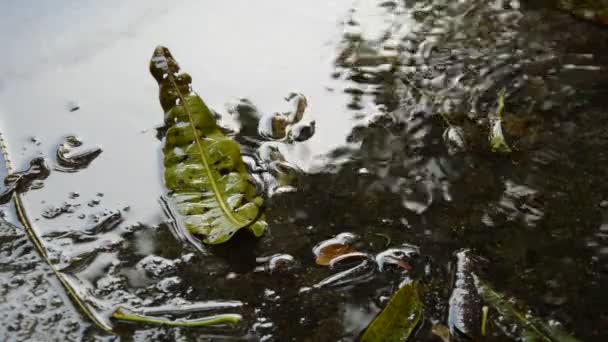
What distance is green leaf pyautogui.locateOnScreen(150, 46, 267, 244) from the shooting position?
1150 millimetres

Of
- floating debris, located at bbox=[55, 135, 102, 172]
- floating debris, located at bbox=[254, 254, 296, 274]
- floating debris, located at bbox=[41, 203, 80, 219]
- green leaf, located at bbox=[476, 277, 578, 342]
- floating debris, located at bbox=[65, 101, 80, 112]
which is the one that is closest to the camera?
green leaf, located at bbox=[476, 277, 578, 342]

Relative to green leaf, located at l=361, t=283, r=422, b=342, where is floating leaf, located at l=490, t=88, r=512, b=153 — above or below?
above

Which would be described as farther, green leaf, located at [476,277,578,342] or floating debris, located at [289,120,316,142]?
floating debris, located at [289,120,316,142]

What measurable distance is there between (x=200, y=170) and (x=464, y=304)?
1.93ft

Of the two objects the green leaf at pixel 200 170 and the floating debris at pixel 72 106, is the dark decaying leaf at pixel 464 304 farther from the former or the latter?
the floating debris at pixel 72 106

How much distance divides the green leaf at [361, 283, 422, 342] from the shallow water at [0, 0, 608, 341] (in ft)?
0.08

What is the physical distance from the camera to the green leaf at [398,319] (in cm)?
96

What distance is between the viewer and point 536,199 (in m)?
1.17

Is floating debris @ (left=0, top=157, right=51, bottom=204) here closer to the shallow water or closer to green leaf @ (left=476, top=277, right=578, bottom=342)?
the shallow water


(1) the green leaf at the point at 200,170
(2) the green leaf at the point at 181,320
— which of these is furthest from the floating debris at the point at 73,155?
(2) the green leaf at the point at 181,320

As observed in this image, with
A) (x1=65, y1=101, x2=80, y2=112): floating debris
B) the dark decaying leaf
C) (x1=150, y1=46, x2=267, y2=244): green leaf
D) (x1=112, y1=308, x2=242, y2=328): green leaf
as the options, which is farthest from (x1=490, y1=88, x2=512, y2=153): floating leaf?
(x1=65, y1=101, x2=80, y2=112): floating debris

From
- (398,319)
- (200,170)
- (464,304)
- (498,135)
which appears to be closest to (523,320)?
(464,304)

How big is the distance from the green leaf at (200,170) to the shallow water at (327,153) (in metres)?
0.04

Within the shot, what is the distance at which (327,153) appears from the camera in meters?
1.31
